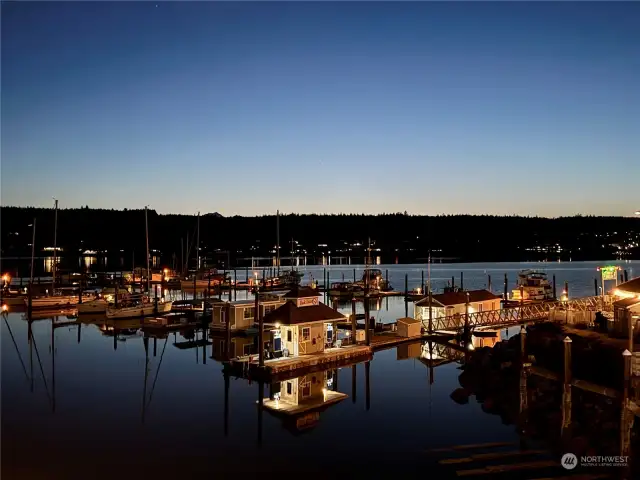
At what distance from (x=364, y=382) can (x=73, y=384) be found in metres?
15.0

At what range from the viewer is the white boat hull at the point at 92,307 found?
50.6 m

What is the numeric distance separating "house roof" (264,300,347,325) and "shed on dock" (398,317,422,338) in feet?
23.6

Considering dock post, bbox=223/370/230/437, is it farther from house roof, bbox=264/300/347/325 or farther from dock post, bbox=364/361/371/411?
dock post, bbox=364/361/371/411

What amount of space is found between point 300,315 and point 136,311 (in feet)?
78.8

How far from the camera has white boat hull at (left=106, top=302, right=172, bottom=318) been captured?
152ft

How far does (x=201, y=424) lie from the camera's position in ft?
71.2

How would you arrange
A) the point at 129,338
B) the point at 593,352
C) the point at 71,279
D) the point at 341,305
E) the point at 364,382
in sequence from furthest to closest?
the point at 71,279 → the point at 341,305 → the point at 129,338 → the point at 364,382 → the point at 593,352

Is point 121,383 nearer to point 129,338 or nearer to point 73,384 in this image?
point 73,384

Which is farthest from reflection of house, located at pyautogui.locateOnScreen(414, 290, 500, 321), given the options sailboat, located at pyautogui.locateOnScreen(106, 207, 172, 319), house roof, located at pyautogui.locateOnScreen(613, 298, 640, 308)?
sailboat, located at pyautogui.locateOnScreen(106, 207, 172, 319)

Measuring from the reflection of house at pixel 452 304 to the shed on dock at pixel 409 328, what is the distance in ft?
8.91

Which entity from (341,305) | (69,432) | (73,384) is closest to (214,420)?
(69,432)

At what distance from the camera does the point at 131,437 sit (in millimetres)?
20391

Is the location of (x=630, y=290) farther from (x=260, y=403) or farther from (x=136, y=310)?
(x=136, y=310)

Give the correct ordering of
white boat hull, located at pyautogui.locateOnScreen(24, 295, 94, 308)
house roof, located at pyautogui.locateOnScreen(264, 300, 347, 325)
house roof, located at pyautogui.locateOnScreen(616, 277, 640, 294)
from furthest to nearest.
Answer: white boat hull, located at pyautogui.locateOnScreen(24, 295, 94, 308)
house roof, located at pyautogui.locateOnScreen(264, 300, 347, 325)
house roof, located at pyautogui.locateOnScreen(616, 277, 640, 294)
